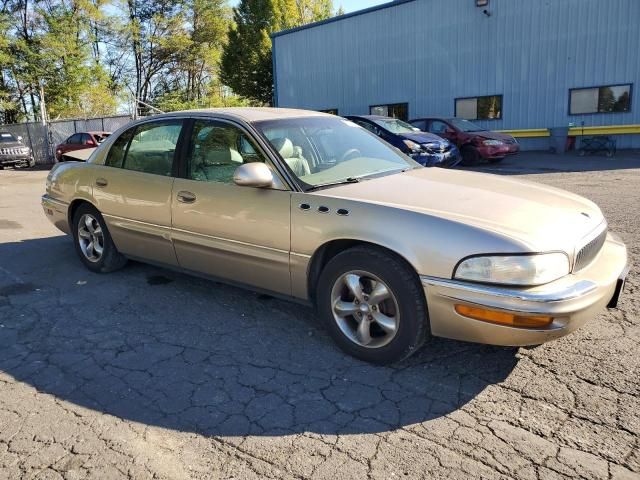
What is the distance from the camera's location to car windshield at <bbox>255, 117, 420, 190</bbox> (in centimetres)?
379

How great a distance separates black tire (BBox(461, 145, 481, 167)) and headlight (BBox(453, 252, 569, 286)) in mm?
12656

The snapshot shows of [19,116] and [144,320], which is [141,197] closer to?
[144,320]

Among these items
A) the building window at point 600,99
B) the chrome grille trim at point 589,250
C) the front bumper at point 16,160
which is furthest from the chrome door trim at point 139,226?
the front bumper at point 16,160

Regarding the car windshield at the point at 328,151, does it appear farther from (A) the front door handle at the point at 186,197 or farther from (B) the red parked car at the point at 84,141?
(B) the red parked car at the point at 84,141

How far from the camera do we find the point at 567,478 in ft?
7.47

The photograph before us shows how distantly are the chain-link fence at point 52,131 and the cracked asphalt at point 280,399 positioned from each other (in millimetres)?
23707

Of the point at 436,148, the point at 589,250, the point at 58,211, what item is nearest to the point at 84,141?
the point at 436,148

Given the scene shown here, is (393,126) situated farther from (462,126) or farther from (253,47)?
(253,47)

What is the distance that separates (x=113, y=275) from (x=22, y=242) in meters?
2.41

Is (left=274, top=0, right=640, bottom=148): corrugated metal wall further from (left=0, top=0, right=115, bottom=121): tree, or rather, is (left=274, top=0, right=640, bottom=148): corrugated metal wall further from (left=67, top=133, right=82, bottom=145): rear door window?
(left=0, top=0, right=115, bottom=121): tree

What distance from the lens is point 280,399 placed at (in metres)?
2.96

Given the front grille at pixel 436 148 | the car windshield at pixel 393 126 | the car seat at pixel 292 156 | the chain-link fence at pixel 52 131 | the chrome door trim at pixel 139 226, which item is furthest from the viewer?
the chain-link fence at pixel 52 131

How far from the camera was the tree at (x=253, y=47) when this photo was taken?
3753 centimetres

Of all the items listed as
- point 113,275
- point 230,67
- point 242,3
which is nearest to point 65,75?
point 230,67
